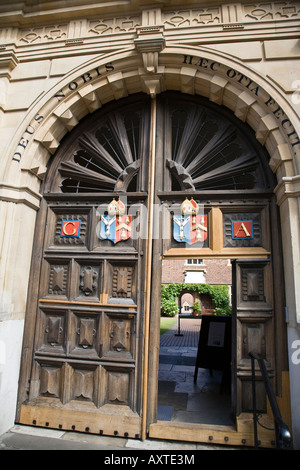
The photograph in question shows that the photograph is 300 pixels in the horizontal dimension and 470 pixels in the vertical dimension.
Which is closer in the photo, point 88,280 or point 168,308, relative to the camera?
point 88,280

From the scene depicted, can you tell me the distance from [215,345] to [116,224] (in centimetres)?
336

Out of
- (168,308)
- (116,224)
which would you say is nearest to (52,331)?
(116,224)

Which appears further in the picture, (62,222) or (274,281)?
(62,222)

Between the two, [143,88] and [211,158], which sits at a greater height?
A: [143,88]

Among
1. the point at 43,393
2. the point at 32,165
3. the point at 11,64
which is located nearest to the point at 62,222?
the point at 32,165

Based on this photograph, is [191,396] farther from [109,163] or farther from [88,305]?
[109,163]

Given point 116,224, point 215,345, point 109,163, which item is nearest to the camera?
point 116,224

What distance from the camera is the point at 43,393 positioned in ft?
13.1

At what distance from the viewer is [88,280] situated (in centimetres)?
415

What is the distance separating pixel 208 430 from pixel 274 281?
1983mm

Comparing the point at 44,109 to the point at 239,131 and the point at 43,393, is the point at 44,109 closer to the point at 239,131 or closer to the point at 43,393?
the point at 239,131

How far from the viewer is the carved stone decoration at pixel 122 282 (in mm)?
4035

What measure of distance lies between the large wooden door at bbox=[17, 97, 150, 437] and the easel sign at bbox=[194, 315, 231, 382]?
2.50 metres

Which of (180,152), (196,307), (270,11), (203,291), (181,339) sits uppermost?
(270,11)
